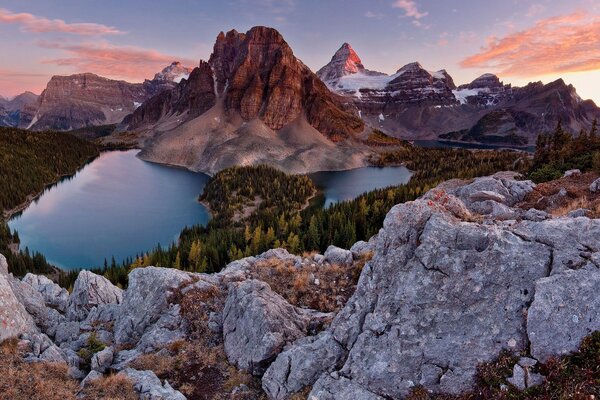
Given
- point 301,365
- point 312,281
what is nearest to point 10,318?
point 301,365

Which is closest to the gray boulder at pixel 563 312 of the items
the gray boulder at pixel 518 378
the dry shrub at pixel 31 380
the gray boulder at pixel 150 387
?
the gray boulder at pixel 518 378

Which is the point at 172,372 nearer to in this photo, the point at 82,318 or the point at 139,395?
the point at 139,395

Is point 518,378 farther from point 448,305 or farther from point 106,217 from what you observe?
point 106,217

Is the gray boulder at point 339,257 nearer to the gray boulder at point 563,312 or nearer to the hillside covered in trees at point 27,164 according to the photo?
the gray boulder at point 563,312

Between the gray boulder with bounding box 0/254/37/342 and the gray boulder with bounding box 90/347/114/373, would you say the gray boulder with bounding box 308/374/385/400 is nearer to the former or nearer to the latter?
the gray boulder with bounding box 90/347/114/373

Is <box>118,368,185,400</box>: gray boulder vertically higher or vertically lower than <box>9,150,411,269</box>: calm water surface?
higher

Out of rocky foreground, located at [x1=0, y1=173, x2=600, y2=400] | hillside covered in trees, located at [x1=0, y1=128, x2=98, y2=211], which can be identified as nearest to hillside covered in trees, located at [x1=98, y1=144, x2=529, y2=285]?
rocky foreground, located at [x1=0, y1=173, x2=600, y2=400]
